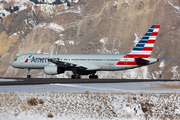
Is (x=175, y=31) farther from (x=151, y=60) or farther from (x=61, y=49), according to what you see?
(x=151, y=60)

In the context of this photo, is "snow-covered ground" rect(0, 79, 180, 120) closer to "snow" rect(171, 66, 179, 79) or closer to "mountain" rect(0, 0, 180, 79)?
"snow" rect(171, 66, 179, 79)

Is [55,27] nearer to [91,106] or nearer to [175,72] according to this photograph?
[175,72]

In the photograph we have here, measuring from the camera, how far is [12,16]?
14975cm

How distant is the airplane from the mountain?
28464mm

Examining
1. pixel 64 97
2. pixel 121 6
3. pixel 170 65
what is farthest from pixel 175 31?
pixel 64 97

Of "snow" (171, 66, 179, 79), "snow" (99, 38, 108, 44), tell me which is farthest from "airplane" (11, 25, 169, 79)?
"snow" (99, 38, 108, 44)

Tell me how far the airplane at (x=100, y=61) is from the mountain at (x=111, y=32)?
2846 centimetres

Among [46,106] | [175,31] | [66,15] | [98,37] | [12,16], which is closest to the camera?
[46,106]

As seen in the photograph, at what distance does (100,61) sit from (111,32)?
46.9 metres

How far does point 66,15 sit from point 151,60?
2586 inches

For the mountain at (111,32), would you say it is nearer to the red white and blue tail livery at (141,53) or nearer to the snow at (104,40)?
the snow at (104,40)

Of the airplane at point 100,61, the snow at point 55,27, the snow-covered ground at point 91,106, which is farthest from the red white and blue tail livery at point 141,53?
the snow at point 55,27

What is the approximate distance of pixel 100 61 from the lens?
41.6m

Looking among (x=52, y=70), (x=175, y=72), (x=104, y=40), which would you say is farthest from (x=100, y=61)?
(x=104, y=40)
